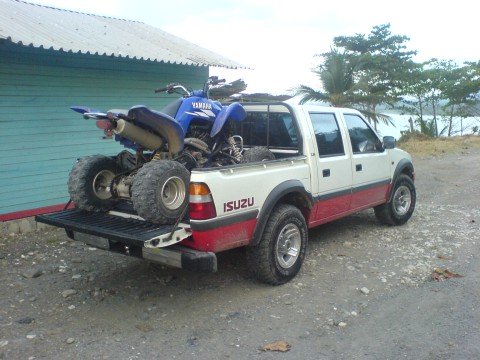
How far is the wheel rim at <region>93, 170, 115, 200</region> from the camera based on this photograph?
458cm

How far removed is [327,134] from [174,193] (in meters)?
2.22

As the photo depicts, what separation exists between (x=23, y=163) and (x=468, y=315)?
238 inches

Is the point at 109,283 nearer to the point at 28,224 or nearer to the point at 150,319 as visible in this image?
the point at 150,319

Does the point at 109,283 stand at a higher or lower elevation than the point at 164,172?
lower

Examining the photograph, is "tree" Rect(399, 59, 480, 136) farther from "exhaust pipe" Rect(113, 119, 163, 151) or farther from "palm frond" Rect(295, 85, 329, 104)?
"exhaust pipe" Rect(113, 119, 163, 151)

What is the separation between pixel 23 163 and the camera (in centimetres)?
698

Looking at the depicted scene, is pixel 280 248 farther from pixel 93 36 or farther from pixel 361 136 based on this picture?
pixel 93 36

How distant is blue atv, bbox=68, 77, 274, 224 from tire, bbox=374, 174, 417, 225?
2.40 m

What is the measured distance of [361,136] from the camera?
6215 mm

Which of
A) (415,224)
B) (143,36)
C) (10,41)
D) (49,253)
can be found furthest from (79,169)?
(143,36)

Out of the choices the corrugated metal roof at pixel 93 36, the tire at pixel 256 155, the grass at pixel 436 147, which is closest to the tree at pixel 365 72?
the grass at pixel 436 147

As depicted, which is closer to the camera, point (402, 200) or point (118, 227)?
point (118, 227)

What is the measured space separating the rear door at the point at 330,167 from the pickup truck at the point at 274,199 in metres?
0.01

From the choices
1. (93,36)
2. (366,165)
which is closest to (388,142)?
(366,165)
